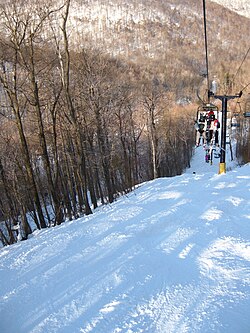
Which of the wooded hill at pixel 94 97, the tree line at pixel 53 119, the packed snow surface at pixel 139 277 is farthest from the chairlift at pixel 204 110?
the packed snow surface at pixel 139 277

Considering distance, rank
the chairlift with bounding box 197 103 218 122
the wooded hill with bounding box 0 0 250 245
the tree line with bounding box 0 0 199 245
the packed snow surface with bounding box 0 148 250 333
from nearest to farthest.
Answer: the packed snow surface with bounding box 0 148 250 333
the tree line with bounding box 0 0 199 245
the wooded hill with bounding box 0 0 250 245
the chairlift with bounding box 197 103 218 122

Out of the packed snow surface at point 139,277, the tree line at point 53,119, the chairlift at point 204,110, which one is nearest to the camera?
the packed snow surface at point 139,277

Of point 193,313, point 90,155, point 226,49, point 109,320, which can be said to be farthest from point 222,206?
point 226,49

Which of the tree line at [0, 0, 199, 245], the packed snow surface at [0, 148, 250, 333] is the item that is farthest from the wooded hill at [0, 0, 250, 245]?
the packed snow surface at [0, 148, 250, 333]

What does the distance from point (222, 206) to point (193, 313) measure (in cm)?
386

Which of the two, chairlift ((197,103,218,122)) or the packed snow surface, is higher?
chairlift ((197,103,218,122))

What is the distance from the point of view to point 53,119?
39.0 ft

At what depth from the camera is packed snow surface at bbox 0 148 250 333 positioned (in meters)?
3.22

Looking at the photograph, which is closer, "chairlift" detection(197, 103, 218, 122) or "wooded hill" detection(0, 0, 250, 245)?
"wooded hill" detection(0, 0, 250, 245)

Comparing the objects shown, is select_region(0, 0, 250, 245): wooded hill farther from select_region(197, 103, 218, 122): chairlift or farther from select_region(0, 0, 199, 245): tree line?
select_region(197, 103, 218, 122): chairlift

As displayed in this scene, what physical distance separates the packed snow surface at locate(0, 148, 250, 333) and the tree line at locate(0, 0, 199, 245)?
592cm

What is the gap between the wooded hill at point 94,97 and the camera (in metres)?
10.6

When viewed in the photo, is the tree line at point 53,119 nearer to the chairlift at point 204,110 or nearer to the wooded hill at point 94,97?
the wooded hill at point 94,97

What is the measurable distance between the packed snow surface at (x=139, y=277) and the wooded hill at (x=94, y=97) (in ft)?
19.4
